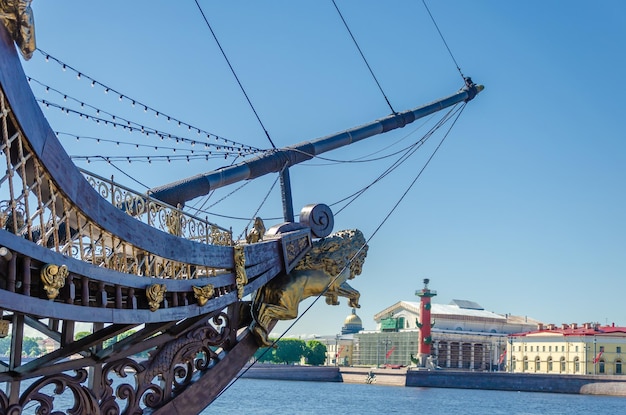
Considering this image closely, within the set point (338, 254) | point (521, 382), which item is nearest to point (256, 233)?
point (338, 254)

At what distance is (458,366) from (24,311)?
70.3 meters

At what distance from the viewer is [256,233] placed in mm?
8484

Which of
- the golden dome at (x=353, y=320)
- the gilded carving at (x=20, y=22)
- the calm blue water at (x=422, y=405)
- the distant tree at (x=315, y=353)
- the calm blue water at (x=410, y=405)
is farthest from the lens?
the golden dome at (x=353, y=320)

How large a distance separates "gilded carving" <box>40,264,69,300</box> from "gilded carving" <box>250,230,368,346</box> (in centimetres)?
353

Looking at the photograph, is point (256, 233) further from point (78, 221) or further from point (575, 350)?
point (575, 350)

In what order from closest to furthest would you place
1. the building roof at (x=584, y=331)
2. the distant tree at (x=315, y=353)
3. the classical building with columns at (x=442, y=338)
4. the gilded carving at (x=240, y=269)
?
the gilded carving at (x=240, y=269), the building roof at (x=584, y=331), the classical building with columns at (x=442, y=338), the distant tree at (x=315, y=353)

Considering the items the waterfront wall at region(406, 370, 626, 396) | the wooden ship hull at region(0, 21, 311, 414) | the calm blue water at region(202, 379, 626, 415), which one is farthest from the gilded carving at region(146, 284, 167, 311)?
the waterfront wall at region(406, 370, 626, 396)

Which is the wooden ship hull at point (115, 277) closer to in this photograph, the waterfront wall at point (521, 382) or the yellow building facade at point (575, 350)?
the waterfront wall at point (521, 382)

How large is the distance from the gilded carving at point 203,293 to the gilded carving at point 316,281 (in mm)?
1231

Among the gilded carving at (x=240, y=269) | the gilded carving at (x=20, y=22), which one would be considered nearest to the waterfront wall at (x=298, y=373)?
the gilded carving at (x=240, y=269)

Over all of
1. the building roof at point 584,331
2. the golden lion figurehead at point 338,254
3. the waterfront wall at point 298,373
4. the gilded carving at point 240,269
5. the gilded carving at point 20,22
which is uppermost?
the gilded carving at point 20,22

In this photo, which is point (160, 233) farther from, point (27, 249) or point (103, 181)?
point (27, 249)

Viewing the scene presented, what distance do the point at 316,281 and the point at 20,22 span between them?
4.96m

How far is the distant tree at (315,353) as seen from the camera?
74188 millimetres
